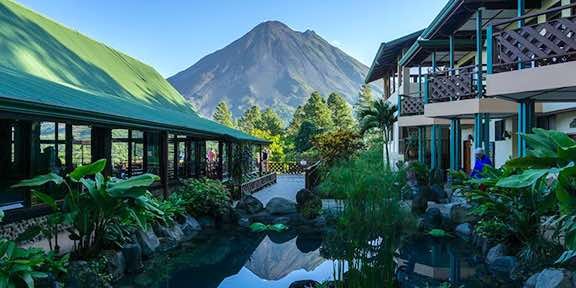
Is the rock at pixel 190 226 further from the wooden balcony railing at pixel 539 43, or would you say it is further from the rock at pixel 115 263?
the wooden balcony railing at pixel 539 43

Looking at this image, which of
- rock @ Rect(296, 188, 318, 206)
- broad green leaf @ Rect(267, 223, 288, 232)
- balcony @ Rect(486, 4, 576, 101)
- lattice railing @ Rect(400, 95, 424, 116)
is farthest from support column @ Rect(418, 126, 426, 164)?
balcony @ Rect(486, 4, 576, 101)

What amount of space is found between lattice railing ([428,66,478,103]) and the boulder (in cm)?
375

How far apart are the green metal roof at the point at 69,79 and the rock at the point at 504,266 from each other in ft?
21.7

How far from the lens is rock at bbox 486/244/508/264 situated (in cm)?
854

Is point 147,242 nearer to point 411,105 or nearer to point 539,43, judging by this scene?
point 539,43

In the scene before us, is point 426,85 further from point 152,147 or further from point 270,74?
point 270,74

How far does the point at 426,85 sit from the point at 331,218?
9.54 meters

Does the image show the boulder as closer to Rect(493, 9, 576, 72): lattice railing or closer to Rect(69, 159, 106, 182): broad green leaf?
Rect(493, 9, 576, 72): lattice railing

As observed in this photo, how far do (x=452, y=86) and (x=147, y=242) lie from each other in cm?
903

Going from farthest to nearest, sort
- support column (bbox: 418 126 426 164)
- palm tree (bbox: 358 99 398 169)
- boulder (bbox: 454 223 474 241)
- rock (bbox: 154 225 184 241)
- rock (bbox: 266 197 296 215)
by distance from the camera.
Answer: palm tree (bbox: 358 99 398 169), support column (bbox: 418 126 426 164), rock (bbox: 266 197 296 215), boulder (bbox: 454 223 474 241), rock (bbox: 154 225 184 241)

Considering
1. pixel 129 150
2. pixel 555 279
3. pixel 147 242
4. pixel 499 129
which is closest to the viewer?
pixel 555 279

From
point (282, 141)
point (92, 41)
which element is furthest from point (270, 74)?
point (92, 41)

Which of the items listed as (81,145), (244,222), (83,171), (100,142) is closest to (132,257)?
(83,171)

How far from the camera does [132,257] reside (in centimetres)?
802
